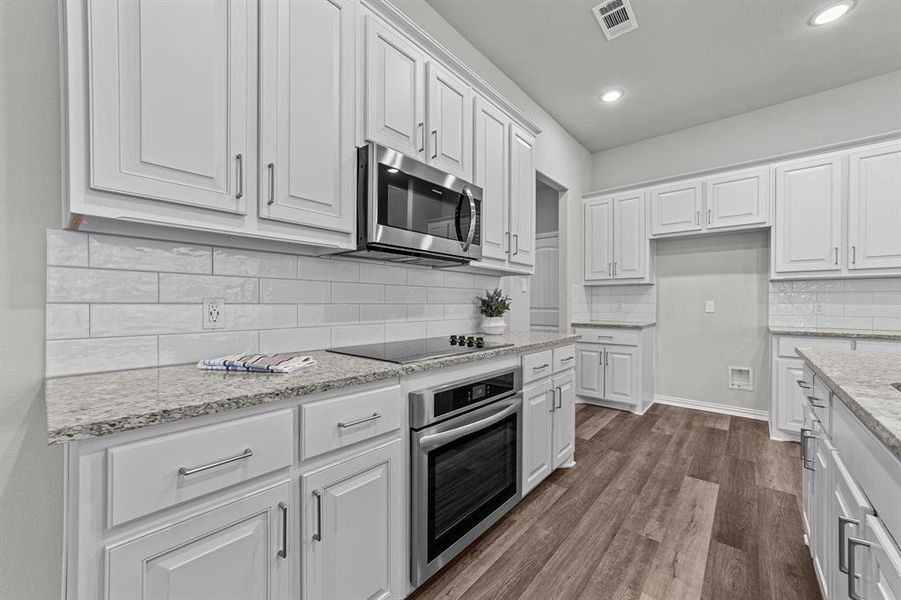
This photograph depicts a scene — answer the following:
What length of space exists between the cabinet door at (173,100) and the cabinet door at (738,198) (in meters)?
3.96

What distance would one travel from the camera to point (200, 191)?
4.07 feet

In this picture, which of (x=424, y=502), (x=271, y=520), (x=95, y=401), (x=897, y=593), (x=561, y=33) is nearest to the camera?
(x=897, y=593)

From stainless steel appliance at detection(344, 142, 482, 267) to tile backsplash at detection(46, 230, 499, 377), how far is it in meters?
0.24

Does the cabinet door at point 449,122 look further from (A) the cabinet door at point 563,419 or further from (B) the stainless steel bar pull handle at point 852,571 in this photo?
(B) the stainless steel bar pull handle at point 852,571

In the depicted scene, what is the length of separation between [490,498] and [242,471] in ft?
4.10

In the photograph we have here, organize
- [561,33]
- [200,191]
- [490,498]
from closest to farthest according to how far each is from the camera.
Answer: [200,191] → [490,498] → [561,33]

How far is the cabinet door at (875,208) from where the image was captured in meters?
2.92

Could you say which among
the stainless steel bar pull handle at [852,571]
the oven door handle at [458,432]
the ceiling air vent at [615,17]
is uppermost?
the ceiling air vent at [615,17]

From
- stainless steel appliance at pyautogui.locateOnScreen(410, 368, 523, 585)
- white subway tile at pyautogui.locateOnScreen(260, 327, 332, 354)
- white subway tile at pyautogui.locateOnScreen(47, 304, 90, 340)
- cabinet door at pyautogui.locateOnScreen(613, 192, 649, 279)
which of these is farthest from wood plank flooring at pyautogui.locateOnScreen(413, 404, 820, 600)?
cabinet door at pyautogui.locateOnScreen(613, 192, 649, 279)

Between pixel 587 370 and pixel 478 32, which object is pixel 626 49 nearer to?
pixel 478 32

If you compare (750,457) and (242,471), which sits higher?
(242,471)

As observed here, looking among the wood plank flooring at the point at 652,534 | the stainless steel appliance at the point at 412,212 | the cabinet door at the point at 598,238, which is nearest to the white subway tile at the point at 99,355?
the stainless steel appliance at the point at 412,212

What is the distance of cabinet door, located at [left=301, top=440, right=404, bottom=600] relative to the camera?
1.14 metres

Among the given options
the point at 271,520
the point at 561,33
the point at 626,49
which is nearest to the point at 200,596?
the point at 271,520
